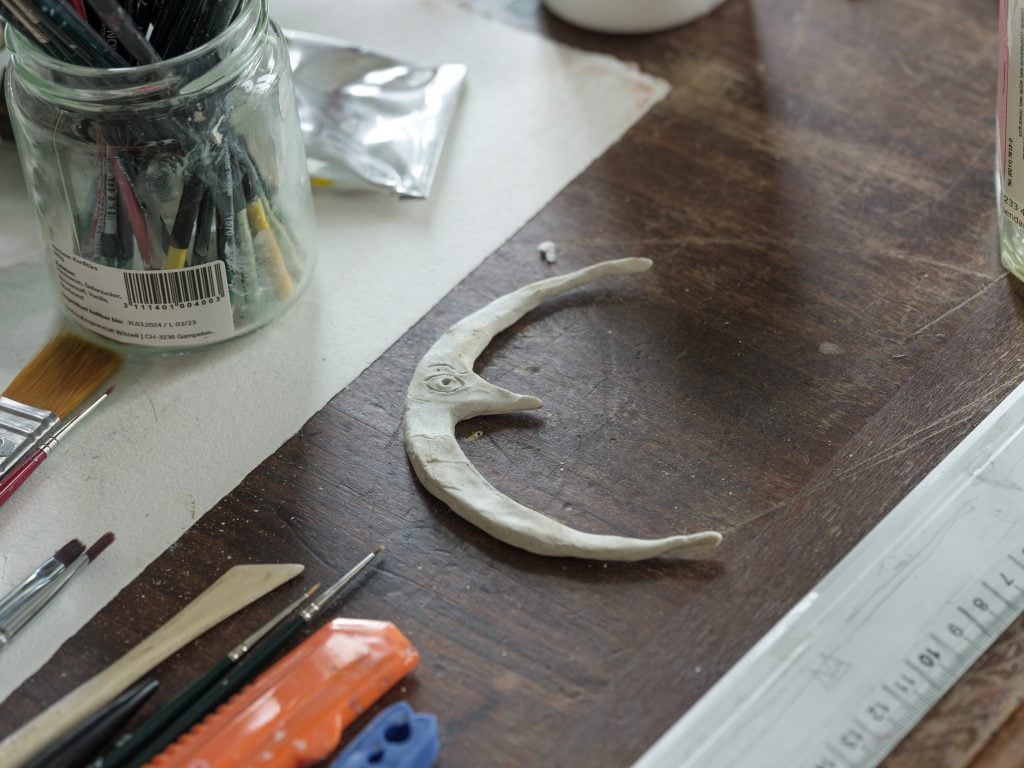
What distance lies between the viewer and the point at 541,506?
2.26 feet

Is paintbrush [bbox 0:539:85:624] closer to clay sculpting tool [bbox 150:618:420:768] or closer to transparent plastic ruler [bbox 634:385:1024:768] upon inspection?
clay sculpting tool [bbox 150:618:420:768]

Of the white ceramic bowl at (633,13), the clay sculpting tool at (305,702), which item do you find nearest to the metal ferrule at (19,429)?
the clay sculpting tool at (305,702)

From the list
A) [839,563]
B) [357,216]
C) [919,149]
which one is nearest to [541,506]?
[839,563]

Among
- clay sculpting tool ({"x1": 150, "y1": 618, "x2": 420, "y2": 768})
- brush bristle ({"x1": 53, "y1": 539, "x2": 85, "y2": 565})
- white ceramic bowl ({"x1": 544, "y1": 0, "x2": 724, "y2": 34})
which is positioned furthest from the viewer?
white ceramic bowl ({"x1": 544, "y1": 0, "x2": 724, "y2": 34})

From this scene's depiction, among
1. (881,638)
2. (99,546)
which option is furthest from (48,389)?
(881,638)

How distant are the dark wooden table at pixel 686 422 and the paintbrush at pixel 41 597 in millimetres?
30

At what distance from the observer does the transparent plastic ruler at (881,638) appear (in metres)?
0.58

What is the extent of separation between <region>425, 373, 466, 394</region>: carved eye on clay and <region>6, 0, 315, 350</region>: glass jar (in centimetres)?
13

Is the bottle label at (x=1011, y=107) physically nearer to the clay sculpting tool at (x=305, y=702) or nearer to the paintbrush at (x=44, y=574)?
the clay sculpting tool at (x=305, y=702)

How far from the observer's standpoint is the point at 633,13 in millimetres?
1015

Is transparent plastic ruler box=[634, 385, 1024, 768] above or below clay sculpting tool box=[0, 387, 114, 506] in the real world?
below

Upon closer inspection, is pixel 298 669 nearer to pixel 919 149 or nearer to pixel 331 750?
pixel 331 750

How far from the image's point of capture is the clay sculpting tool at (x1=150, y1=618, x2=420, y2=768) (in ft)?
1.87

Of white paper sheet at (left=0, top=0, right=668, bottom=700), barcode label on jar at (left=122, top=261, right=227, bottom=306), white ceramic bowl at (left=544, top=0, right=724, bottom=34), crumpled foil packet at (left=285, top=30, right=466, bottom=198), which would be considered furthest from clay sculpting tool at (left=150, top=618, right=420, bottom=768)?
white ceramic bowl at (left=544, top=0, right=724, bottom=34)
